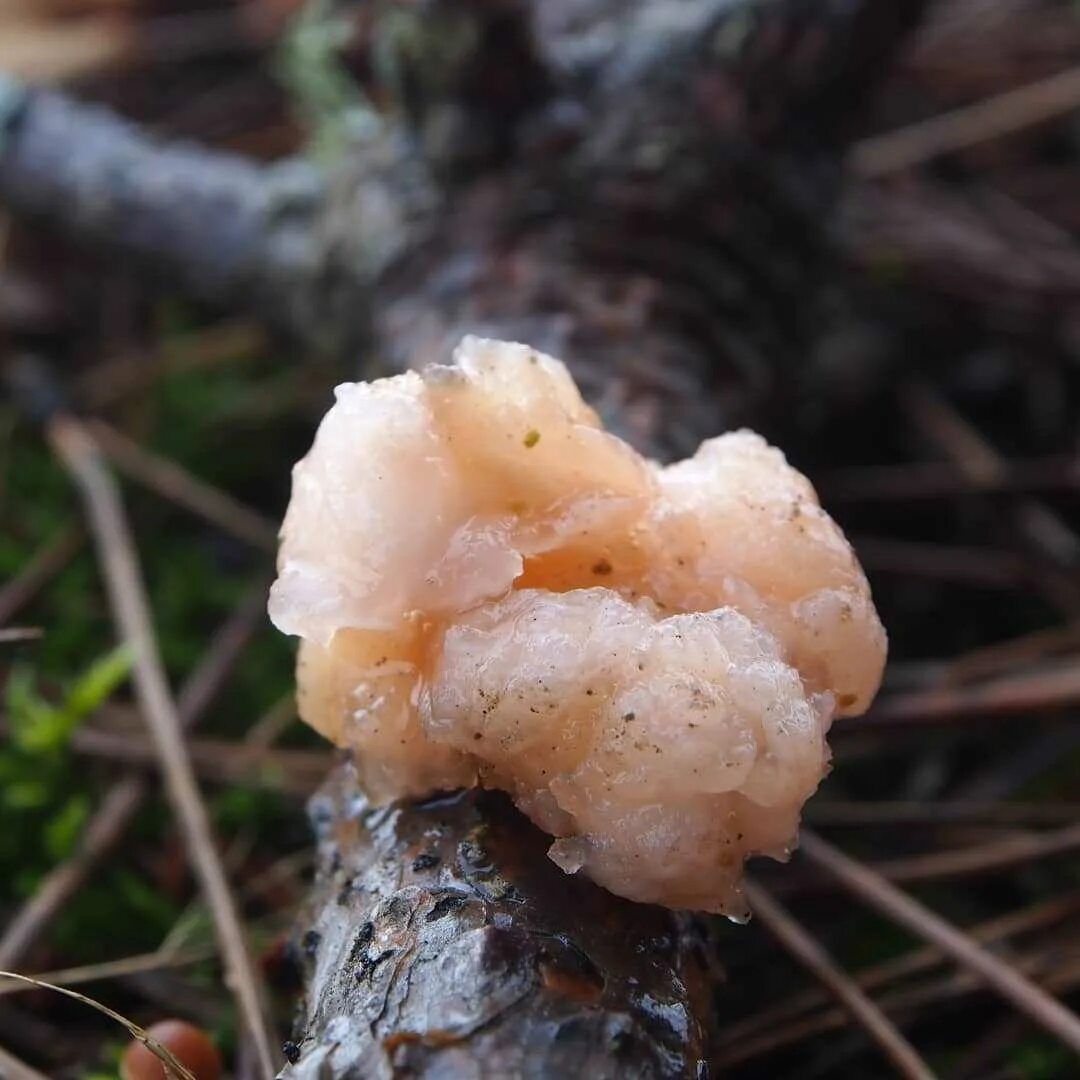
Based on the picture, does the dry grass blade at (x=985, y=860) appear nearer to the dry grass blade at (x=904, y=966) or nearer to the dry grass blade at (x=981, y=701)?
the dry grass blade at (x=904, y=966)

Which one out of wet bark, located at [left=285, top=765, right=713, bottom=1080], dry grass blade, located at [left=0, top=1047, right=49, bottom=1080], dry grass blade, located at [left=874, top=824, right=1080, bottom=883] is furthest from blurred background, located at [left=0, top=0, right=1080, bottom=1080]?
wet bark, located at [left=285, top=765, right=713, bottom=1080]

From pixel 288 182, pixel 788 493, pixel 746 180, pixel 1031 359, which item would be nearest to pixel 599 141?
pixel 746 180

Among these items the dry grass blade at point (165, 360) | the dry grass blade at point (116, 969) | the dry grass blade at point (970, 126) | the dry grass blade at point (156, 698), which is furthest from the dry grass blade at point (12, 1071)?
the dry grass blade at point (970, 126)

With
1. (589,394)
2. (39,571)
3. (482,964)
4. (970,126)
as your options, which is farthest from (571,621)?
(970,126)

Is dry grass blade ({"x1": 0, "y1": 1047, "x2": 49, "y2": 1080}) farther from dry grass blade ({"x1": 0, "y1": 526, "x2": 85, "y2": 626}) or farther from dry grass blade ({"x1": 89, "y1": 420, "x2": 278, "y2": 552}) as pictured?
dry grass blade ({"x1": 89, "y1": 420, "x2": 278, "y2": 552})

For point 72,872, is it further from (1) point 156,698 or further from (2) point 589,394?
(2) point 589,394

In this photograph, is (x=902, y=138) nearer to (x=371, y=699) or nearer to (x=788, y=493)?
(x=788, y=493)
